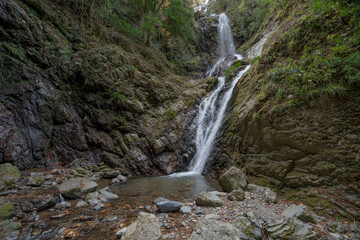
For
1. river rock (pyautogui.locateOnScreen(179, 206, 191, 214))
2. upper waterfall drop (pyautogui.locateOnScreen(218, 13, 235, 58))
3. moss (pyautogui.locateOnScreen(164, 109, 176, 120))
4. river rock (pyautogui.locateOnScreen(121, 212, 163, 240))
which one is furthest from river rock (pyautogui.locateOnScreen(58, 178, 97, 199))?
upper waterfall drop (pyautogui.locateOnScreen(218, 13, 235, 58))

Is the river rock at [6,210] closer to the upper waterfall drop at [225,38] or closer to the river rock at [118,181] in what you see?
the river rock at [118,181]

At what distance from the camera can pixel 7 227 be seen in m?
2.36

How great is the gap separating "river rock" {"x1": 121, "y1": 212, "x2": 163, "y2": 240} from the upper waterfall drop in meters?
22.7

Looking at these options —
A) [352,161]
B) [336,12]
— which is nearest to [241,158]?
[352,161]

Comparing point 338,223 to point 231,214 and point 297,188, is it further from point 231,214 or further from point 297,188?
point 231,214

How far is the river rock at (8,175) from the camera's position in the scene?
377 cm

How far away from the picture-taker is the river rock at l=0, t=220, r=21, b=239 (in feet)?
7.35

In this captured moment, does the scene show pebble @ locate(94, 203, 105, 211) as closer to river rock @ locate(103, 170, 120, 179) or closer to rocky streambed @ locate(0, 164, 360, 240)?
rocky streambed @ locate(0, 164, 360, 240)

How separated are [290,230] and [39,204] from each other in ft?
15.3

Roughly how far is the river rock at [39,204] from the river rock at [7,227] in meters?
0.50

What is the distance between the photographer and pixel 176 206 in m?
3.14

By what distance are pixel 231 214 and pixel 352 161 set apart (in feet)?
9.29

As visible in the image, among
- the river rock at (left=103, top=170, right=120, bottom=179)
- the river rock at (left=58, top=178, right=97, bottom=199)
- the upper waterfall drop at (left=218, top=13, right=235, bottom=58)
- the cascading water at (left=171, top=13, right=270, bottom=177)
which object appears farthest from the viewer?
the upper waterfall drop at (left=218, top=13, right=235, bottom=58)

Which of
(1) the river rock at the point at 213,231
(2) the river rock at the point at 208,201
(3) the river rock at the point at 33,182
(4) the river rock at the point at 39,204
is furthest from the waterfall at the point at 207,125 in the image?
(3) the river rock at the point at 33,182
